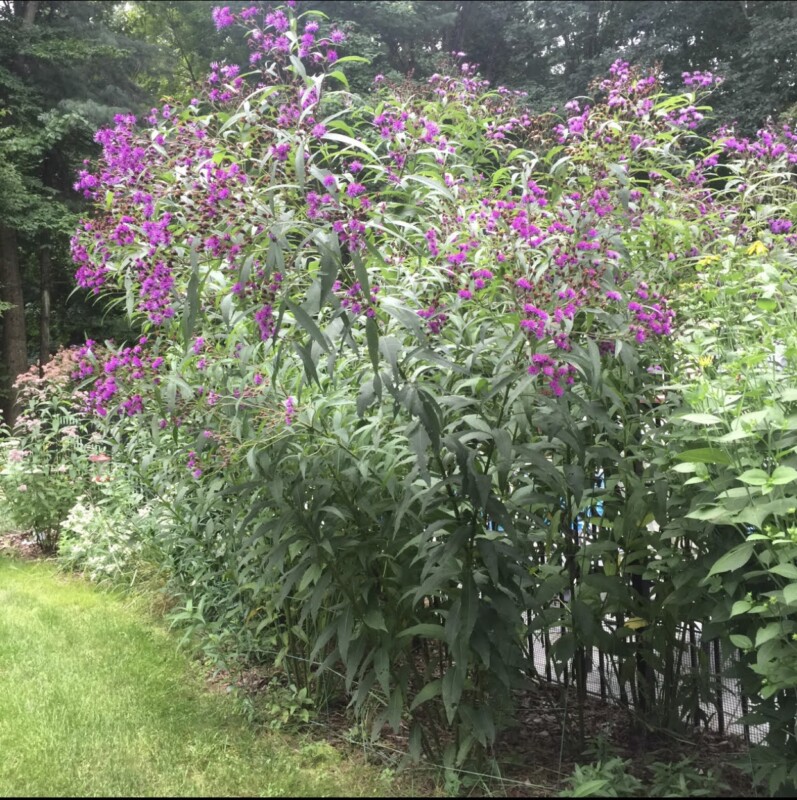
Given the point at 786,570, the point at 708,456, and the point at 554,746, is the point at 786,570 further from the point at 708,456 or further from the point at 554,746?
the point at 554,746

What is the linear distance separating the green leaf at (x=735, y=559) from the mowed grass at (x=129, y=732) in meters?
1.42

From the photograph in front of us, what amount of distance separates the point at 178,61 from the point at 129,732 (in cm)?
1543

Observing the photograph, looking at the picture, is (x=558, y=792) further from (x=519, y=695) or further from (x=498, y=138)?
(x=498, y=138)

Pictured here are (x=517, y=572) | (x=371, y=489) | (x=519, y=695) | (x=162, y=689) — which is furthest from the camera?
(x=162, y=689)

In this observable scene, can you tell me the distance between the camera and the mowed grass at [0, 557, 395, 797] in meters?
2.78

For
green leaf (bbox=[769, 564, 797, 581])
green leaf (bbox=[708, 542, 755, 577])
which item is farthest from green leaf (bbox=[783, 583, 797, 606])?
green leaf (bbox=[708, 542, 755, 577])

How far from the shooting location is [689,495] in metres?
2.53

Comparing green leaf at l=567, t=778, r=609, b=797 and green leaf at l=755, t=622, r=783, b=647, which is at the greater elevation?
green leaf at l=755, t=622, r=783, b=647

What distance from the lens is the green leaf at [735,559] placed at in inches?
81.4

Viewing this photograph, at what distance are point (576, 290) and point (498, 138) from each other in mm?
1327

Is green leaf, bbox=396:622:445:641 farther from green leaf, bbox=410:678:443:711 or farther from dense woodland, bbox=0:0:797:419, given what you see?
dense woodland, bbox=0:0:797:419

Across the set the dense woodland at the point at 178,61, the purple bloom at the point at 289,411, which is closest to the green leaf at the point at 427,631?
the purple bloom at the point at 289,411

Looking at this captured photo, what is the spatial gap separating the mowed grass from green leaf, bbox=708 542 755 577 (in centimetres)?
142

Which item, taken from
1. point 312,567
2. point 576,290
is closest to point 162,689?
point 312,567
